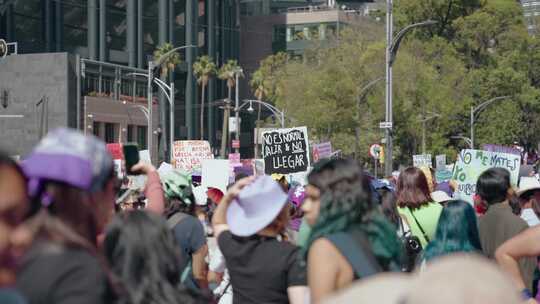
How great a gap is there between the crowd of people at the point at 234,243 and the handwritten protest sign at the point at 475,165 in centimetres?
617

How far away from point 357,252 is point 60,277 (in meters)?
1.53

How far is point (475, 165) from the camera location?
44.0 feet

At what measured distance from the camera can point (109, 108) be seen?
70.9 meters

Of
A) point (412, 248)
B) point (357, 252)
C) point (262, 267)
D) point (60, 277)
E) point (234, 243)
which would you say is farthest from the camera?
point (412, 248)

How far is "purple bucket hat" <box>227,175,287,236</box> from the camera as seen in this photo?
4.96 m

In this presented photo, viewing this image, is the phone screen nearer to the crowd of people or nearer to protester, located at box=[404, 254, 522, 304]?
the crowd of people

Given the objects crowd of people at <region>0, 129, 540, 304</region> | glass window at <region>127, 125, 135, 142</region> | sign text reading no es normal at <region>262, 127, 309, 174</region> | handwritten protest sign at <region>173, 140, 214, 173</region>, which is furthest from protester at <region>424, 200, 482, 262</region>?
glass window at <region>127, 125, 135, 142</region>

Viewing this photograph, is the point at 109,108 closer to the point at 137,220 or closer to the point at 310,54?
the point at 310,54

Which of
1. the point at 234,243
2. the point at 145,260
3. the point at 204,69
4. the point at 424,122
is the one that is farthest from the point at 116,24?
the point at 145,260

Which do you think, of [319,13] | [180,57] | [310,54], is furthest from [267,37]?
[310,54]

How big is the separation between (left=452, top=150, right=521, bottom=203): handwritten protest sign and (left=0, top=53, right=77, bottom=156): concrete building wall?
5188cm

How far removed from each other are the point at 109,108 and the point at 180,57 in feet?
60.6

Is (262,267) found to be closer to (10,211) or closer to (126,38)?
(10,211)

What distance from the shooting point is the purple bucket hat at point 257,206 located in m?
4.96
